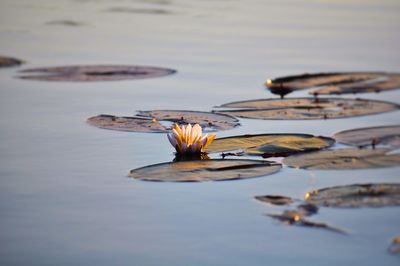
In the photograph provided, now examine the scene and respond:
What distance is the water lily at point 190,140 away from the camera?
5074 millimetres

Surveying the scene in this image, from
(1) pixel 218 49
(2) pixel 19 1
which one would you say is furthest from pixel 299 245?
(2) pixel 19 1

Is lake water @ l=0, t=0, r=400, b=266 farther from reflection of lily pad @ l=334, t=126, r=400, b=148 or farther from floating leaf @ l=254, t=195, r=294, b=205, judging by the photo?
reflection of lily pad @ l=334, t=126, r=400, b=148

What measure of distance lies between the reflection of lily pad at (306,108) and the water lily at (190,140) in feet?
3.29

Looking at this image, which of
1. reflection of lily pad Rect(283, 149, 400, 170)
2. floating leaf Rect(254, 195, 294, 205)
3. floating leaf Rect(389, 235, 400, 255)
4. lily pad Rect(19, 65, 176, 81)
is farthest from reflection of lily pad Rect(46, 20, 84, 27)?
floating leaf Rect(389, 235, 400, 255)

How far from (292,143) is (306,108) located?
3.77ft

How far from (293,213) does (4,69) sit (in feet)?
17.2

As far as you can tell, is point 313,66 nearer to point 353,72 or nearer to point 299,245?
point 353,72

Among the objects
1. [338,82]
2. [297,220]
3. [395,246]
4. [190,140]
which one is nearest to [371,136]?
[190,140]

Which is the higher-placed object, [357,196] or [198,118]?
[198,118]

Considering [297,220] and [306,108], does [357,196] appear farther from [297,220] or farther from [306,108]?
[306,108]

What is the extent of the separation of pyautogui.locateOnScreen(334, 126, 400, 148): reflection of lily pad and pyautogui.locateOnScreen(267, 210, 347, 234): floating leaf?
3.70 ft

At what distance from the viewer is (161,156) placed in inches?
202

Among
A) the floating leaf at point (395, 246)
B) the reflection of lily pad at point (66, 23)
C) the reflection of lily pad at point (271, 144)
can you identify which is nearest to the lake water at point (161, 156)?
the floating leaf at point (395, 246)

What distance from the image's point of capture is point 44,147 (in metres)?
5.47
